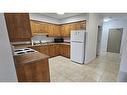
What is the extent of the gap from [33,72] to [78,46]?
2.47 meters

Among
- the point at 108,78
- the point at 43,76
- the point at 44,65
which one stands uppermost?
the point at 44,65

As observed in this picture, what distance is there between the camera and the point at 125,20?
5.31 meters

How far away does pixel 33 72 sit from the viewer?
5.14ft

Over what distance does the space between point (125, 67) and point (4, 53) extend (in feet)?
5.23

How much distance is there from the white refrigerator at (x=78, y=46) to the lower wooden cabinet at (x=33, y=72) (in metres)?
2.09

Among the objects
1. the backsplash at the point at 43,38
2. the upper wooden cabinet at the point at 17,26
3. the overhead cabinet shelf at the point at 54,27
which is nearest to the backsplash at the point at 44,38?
the backsplash at the point at 43,38

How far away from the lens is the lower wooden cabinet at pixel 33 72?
1.39 meters

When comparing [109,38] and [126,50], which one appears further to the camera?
[109,38]

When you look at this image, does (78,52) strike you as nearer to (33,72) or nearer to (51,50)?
(51,50)
